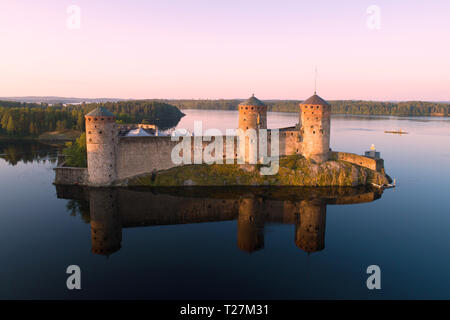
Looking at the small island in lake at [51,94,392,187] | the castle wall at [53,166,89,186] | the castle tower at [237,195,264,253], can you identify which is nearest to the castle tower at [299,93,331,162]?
the small island in lake at [51,94,392,187]

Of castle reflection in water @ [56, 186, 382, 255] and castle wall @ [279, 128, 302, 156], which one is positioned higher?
castle wall @ [279, 128, 302, 156]

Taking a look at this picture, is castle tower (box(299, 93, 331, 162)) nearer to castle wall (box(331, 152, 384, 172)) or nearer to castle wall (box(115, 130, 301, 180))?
castle wall (box(331, 152, 384, 172))

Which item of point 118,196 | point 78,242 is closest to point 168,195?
point 118,196

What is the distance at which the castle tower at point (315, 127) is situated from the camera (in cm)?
3595

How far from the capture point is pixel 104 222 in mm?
25641

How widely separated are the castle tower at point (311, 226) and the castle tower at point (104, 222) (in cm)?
1284

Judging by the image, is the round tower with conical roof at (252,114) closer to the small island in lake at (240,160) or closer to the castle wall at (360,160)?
the small island in lake at (240,160)

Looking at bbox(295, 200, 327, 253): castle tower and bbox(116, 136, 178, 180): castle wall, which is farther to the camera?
bbox(116, 136, 178, 180): castle wall

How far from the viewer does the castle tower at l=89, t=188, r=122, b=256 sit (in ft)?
71.3

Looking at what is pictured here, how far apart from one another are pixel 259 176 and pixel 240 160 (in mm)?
2938

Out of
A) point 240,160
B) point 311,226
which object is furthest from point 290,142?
point 311,226

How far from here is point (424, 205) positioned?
30.9m
